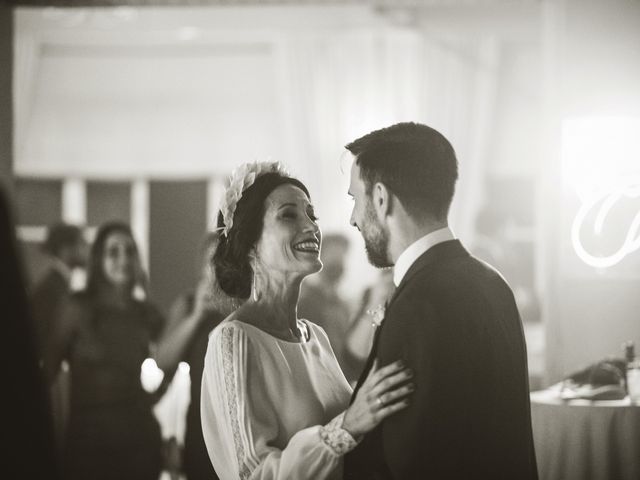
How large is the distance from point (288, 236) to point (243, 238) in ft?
0.41

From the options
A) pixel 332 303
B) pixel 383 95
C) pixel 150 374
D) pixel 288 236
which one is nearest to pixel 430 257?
pixel 288 236

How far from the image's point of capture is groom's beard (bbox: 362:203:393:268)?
195 cm

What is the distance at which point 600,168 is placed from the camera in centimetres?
465

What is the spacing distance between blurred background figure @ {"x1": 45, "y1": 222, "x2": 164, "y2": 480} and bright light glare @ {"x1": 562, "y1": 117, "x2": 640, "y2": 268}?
2332 millimetres

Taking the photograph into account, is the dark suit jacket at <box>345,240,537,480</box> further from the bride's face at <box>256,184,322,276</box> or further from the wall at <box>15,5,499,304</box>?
the wall at <box>15,5,499,304</box>

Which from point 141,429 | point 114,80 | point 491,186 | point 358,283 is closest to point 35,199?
point 114,80

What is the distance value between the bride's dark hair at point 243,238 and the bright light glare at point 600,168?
2.82 meters

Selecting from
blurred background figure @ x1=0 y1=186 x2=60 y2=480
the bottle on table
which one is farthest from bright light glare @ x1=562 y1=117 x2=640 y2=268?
blurred background figure @ x1=0 y1=186 x2=60 y2=480

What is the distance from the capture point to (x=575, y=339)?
4812 mm

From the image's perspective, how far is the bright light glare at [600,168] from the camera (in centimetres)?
457

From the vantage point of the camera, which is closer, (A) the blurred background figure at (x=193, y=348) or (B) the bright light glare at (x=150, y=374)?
(A) the blurred background figure at (x=193, y=348)

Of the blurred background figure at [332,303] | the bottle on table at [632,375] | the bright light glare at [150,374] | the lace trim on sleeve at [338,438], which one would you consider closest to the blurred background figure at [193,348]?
the bright light glare at [150,374]

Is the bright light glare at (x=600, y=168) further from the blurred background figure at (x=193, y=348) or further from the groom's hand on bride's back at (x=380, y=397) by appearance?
the groom's hand on bride's back at (x=380, y=397)

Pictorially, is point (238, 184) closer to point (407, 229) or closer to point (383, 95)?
point (407, 229)
